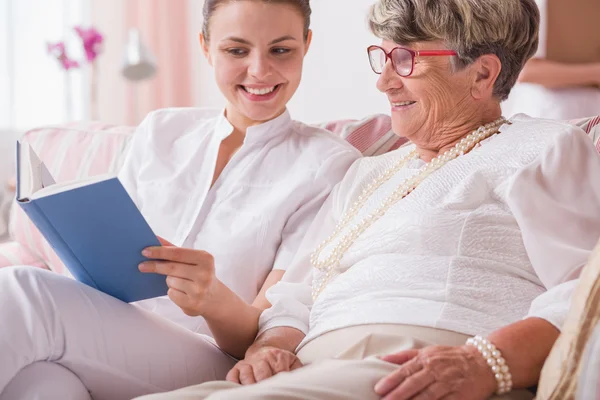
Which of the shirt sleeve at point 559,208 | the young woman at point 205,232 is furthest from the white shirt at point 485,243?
the young woman at point 205,232

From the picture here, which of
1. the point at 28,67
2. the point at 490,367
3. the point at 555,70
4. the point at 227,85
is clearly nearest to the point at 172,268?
the point at 490,367

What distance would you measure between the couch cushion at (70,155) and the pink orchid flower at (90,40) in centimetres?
178

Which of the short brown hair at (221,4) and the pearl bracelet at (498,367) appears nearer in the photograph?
the pearl bracelet at (498,367)

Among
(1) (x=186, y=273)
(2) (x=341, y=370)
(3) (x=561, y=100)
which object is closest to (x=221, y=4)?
(1) (x=186, y=273)

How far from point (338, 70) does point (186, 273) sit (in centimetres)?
311

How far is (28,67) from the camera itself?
4121 millimetres

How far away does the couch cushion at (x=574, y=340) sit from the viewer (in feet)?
3.00

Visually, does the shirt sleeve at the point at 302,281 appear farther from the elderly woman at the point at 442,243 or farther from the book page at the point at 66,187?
the book page at the point at 66,187

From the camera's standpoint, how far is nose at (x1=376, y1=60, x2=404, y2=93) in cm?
150

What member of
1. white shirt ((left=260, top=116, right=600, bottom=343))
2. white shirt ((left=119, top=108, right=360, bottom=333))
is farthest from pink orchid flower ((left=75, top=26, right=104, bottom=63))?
white shirt ((left=260, top=116, right=600, bottom=343))

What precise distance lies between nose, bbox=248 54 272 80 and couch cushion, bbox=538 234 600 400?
0.96 m

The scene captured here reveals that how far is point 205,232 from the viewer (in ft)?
5.74

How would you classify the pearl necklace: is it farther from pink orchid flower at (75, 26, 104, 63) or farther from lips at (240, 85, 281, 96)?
pink orchid flower at (75, 26, 104, 63)

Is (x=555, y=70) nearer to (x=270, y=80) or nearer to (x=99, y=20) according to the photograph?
(x=270, y=80)
